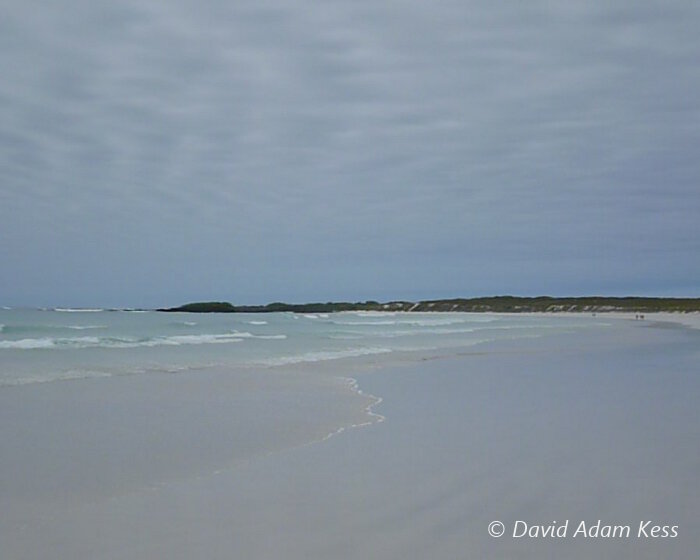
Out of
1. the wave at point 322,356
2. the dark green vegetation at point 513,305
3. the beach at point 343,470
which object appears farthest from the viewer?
the dark green vegetation at point 513,305

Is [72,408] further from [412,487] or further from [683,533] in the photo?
[683,533]

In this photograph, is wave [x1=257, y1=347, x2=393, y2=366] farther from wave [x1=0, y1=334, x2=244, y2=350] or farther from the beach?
wave [x1=0, y1=334, x2=244, y2=350]

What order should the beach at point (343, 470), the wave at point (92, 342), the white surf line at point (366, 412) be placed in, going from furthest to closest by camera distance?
the wave at point (92, 342)
the white surf line at point (366, 412)
the beach at point (343, 470)

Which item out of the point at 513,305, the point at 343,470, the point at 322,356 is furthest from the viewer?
the point at 513,305

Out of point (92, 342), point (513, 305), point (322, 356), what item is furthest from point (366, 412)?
point (513, 305)

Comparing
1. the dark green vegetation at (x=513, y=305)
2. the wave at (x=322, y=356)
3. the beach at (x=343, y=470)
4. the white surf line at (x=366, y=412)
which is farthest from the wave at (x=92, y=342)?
the dark green vegetation at (x=513, y=305)

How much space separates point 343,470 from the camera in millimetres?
5711

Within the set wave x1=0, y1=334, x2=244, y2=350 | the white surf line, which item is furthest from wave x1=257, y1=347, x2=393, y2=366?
wave x1=0, y1=334, x2=244, y2=350

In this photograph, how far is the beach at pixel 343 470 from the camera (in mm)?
4016

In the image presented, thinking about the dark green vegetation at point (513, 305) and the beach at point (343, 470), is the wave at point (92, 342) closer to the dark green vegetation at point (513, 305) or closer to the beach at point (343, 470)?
the beach at point (343, 470)

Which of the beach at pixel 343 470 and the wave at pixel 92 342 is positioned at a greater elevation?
the beach at pixel 343 470

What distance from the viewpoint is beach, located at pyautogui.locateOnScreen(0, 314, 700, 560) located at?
4.02 meters

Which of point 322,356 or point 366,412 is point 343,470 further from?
point 322,356

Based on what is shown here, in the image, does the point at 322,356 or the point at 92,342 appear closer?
the point at 322,356
